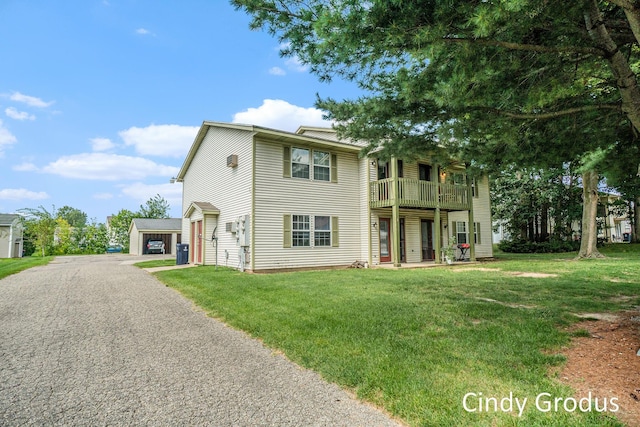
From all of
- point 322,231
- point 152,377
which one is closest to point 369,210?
point 322,231

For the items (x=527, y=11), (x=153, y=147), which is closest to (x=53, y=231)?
(x=153, y=147)

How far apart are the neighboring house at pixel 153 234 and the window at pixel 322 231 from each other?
23.4m

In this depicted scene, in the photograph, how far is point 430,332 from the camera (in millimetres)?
4414

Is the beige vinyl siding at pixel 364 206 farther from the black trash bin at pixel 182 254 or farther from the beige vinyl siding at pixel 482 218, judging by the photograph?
the black trash bin at pixel 182 254

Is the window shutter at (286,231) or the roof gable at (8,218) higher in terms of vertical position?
the roof gable at (8,218)

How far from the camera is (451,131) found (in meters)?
4.65

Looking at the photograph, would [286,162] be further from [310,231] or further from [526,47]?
[526,47]

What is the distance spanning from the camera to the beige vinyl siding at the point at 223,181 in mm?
12656

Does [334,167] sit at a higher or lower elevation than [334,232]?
higher

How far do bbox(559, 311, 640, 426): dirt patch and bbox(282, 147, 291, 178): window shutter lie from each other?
9842mm

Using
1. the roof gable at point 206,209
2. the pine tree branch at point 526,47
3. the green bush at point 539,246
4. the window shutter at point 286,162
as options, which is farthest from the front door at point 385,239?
the green bush at point 539,246

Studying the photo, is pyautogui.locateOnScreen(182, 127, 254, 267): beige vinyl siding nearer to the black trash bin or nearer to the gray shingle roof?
the black trash bin

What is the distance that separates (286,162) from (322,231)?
3017mm

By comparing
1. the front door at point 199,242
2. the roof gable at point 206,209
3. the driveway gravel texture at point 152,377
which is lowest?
the driveway gravel texture at point 152,377
